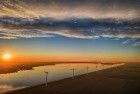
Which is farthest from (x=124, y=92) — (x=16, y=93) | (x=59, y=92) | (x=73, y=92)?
(x=16, y=93)

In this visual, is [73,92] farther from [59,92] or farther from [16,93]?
[16,93]

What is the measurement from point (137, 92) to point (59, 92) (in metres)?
13.6

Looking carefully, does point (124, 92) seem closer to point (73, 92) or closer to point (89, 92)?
point (89, 92)

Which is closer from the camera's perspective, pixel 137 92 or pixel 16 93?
pixel 16 93

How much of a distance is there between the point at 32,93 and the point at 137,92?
17.8 m

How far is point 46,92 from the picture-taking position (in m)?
32.8

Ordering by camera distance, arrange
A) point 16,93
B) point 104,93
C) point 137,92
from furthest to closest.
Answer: point 137,92
point 104,93
point 16,93

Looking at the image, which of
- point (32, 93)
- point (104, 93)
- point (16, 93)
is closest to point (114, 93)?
point (104, 93)

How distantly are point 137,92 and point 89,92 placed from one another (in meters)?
8.58

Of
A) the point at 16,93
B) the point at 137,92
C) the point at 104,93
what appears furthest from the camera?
the point at 137,92

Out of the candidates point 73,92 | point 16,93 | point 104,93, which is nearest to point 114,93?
point 104,93

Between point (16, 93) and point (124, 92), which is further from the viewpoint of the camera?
point (124, 92)

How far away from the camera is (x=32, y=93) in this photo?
31.9m

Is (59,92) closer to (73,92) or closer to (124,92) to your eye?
(73,92)
